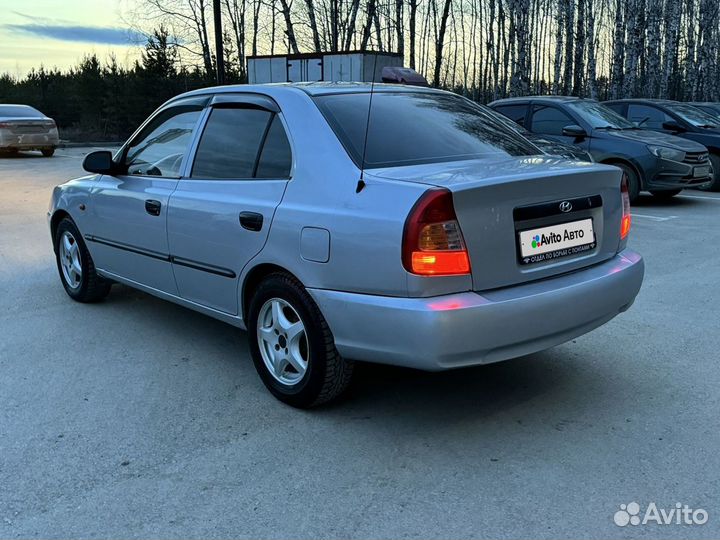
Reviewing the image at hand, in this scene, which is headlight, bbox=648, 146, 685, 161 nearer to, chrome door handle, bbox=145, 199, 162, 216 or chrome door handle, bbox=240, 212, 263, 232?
chrome door handle, bbox=145, 199, 162, 216

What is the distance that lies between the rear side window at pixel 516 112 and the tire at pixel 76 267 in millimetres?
7920

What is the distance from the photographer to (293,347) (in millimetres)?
3521

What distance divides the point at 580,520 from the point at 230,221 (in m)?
2.20

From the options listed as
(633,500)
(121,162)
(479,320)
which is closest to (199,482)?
(479,320)

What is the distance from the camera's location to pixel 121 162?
16.1ft

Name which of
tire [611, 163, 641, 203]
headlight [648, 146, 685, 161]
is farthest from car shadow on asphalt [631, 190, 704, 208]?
headlight [648, 146, 685, 161]

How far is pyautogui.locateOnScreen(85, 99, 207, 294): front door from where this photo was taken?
4.34 meters

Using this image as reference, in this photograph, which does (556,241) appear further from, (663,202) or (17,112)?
(17,112)

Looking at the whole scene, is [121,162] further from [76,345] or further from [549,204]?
[549,204]

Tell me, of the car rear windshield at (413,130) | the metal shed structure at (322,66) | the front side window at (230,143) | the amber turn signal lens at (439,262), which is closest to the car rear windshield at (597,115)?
the car rear windshield at (413,130)

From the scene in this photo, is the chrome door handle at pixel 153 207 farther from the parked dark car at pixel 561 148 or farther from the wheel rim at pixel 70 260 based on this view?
the parked dark car at pixel 561 148

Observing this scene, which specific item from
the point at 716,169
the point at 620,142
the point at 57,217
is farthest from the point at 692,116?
the point at 57,217

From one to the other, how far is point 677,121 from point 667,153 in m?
3.02

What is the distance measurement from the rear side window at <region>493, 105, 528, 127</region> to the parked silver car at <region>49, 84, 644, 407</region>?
293 inches
